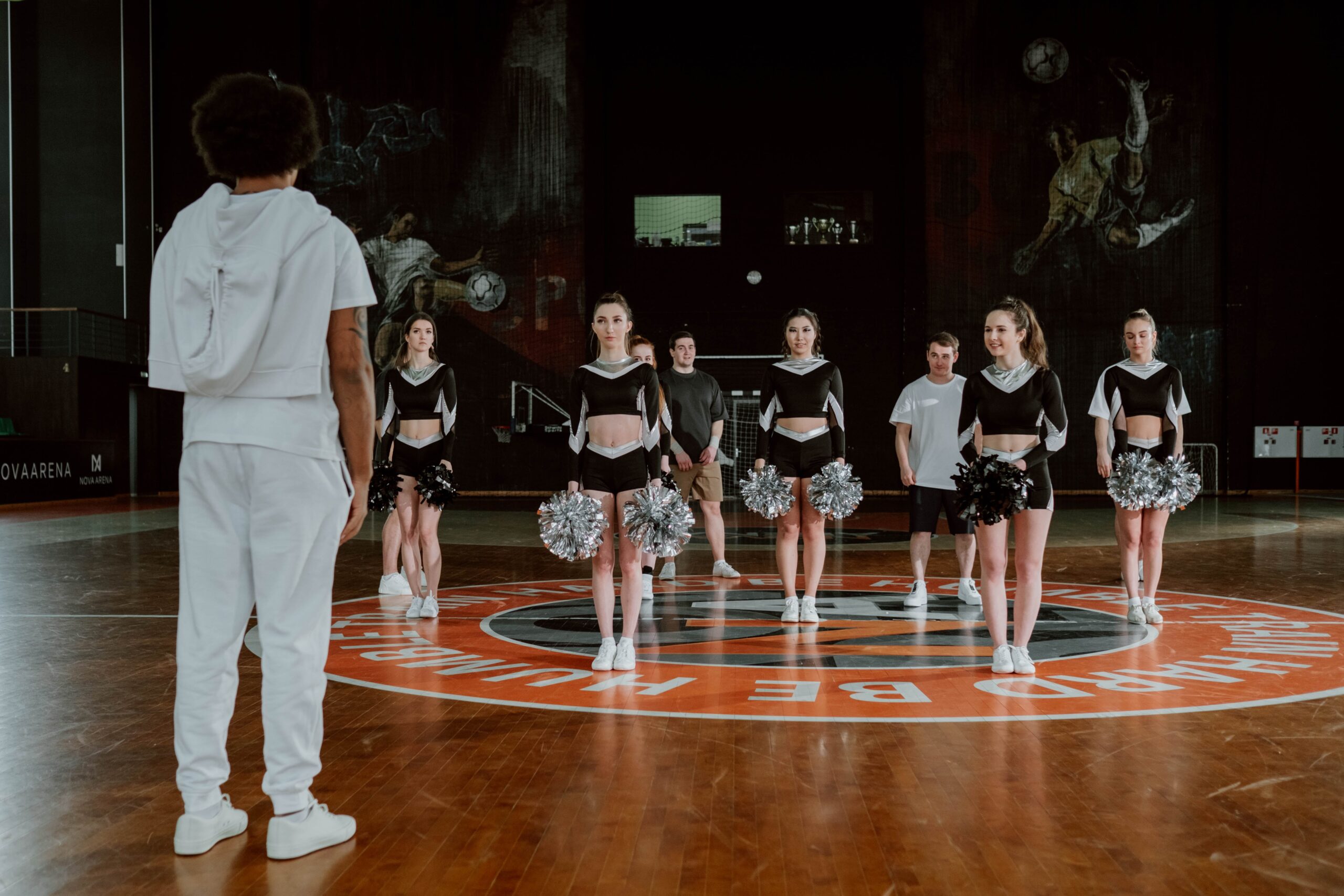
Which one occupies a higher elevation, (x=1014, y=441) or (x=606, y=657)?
(x=1014, y=441)

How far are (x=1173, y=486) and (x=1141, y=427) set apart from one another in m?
0.47

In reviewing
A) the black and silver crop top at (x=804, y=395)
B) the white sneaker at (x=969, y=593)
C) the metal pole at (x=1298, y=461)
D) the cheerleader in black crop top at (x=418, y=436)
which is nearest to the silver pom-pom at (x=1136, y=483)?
the white sneaker at (x=969, y=593)

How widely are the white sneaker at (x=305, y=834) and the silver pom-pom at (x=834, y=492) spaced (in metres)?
3.76

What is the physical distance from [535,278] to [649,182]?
274 cm

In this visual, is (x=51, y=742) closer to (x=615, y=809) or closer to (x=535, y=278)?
(x=615, y=809)

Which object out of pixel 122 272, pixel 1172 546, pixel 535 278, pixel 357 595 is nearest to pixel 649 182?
pixel 535 278

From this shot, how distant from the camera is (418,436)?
6566 millimetres

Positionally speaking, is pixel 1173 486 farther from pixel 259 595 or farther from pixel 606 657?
pixel 259 595

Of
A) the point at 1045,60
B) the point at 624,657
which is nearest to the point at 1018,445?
the point at 624,657

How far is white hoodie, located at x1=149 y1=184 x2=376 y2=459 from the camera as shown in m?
2.60

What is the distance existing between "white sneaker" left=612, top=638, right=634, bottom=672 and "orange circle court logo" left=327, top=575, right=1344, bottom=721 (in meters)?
0.08

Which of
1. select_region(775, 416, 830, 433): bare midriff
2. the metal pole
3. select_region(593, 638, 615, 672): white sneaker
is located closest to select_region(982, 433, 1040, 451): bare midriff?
select_region(775, 416, 830, 433): bare midriff

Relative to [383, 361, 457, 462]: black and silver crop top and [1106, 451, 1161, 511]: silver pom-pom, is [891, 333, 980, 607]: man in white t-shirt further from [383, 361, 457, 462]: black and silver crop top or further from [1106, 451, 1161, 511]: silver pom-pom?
[383, 361, 457, 462]: black and silver crop top

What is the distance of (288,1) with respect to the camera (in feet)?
66.7
